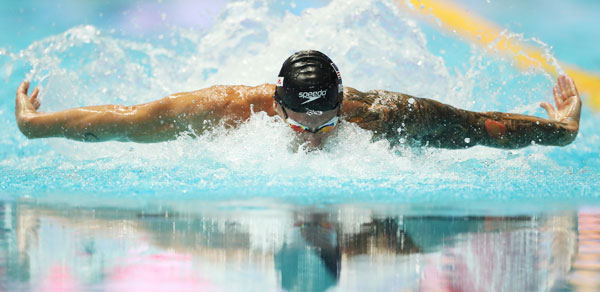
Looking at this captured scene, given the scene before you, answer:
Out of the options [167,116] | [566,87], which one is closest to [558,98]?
[566,87]

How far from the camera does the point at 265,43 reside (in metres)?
6.51

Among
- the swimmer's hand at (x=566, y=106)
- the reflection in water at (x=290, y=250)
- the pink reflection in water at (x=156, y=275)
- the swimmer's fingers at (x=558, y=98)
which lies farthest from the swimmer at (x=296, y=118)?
the pink reflection in water at (x=156, y=275)

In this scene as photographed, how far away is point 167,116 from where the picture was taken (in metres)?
3.67

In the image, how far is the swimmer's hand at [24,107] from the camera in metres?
4.01

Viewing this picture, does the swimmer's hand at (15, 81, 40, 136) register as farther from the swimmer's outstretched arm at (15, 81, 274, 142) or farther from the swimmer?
the swimmer's outstretched arm at (15, 81, 274, 142)

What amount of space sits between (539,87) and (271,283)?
6229 millimetres

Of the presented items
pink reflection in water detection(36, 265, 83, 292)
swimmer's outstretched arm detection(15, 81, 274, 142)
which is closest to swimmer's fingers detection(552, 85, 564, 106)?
swimmer's outstretched arm detection(15, 81, 274, 142)

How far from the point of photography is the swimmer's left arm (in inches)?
148

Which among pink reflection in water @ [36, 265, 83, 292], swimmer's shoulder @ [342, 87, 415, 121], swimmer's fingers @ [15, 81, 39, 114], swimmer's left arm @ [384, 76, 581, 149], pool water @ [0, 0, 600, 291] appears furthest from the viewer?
swimmer's fingers @ [15, 81, 39, 114]

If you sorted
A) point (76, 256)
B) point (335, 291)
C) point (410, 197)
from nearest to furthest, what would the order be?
point (335, 291) < point (76, 256) < point (410, 197)

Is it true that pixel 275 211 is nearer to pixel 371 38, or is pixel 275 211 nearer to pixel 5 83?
pixel 371 38

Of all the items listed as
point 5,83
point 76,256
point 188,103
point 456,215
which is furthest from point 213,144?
point 5,83

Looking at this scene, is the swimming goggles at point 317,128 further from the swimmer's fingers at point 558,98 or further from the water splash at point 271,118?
Answer: the swimmer's fingers at point 558,98

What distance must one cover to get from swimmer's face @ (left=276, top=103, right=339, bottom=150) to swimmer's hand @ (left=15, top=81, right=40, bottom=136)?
5.60 ft
